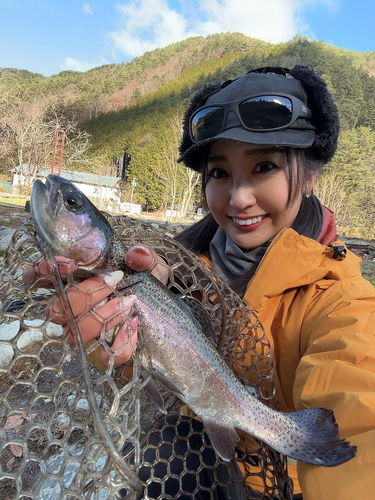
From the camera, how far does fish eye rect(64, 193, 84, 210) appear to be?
1.56 meters

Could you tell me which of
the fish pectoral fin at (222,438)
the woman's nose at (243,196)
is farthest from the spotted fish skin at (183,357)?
the woman's nose at (243,196)

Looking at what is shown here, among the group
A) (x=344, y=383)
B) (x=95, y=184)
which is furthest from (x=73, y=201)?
(x=95, y=184)

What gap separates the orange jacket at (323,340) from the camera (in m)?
1.28

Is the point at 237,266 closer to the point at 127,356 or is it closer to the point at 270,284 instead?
the point at 270,284

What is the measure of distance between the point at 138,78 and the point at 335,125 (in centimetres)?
12610

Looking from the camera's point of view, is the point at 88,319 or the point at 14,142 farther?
the point at 14,142

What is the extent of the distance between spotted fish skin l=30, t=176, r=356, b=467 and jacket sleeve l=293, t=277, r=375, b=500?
0.31ft

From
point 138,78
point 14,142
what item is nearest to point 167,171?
point 14,142

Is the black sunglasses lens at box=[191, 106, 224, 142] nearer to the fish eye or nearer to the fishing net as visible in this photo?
the fishing net

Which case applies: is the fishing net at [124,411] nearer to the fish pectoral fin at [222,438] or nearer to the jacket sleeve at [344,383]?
the fish pectoral fin at [222,438]

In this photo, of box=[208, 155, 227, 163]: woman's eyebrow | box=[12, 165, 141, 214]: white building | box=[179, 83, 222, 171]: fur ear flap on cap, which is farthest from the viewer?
box=[12, 165, 141, 214]: white building

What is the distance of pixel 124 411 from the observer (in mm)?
1256

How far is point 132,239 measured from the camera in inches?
72.3

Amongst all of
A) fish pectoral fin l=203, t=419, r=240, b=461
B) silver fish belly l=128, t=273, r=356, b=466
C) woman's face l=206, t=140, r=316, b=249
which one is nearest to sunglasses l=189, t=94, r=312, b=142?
woman's face l=206, t=140, r=316, b=249
